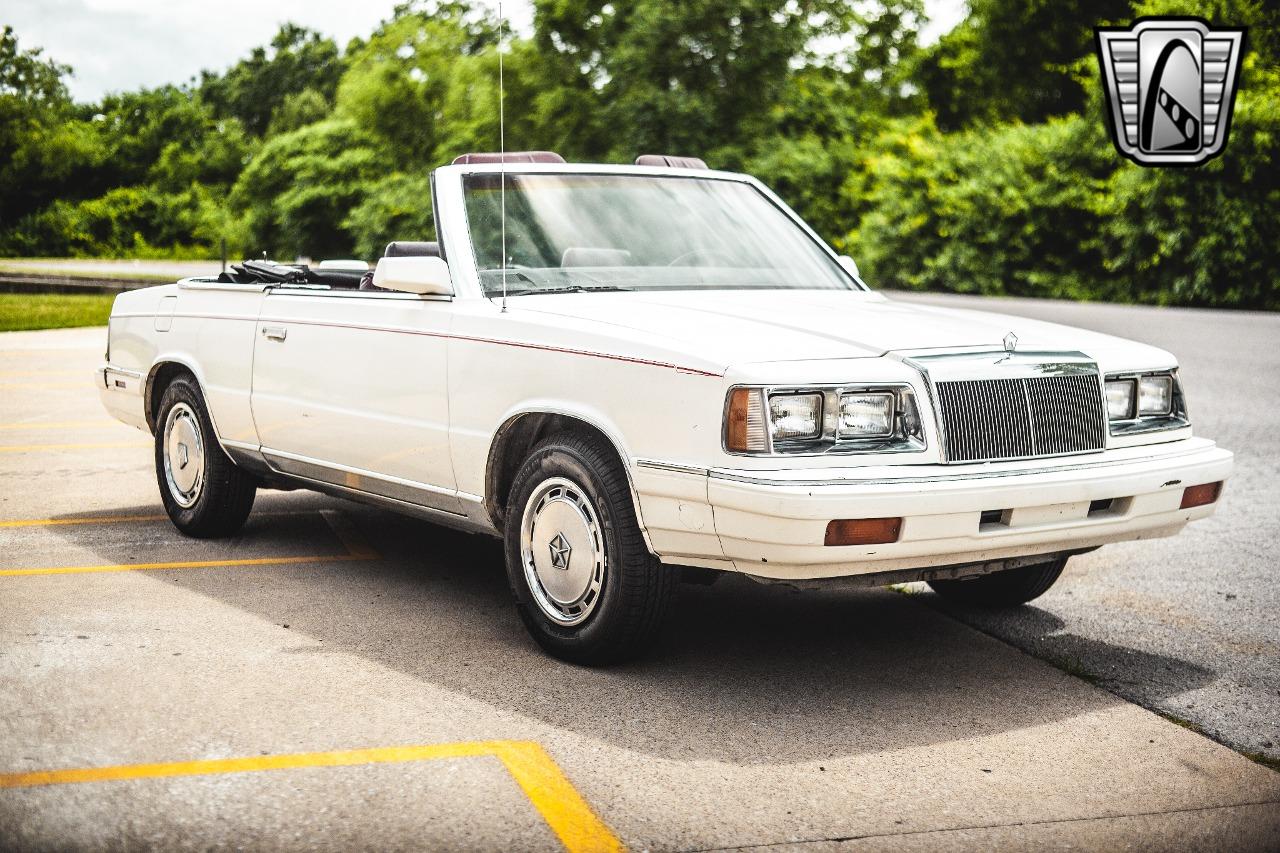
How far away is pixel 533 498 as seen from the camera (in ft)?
16.2

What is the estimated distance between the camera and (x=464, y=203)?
568 centimetres

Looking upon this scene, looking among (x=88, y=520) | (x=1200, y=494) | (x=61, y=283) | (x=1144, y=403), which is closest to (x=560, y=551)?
(x=1144, y=403)

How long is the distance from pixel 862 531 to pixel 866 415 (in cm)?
38

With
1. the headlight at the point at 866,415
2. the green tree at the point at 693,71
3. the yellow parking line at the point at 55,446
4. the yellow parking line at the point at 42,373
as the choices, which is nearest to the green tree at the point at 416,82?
the green tree at the point at 693,71

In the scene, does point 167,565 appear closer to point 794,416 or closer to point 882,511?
point 794,416

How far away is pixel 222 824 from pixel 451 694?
1195 millimetres

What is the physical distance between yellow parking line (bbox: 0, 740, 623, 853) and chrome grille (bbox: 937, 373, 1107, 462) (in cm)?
155

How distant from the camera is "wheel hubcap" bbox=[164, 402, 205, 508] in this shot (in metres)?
6.93

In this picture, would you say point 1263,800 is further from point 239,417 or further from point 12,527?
point 12,527

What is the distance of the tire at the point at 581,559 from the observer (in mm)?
4625

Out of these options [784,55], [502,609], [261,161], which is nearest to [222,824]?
[502,609]

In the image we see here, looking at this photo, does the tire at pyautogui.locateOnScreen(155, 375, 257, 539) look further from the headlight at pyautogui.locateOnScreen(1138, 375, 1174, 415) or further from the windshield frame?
the headlight at pyautogui.locateOnScreen(1138, 375, 1174, 415)

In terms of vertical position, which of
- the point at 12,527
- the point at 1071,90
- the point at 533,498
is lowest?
the point at 12,527

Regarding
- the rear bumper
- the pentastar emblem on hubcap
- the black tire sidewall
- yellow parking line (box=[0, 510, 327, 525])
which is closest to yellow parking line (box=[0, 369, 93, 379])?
the rear bumper
